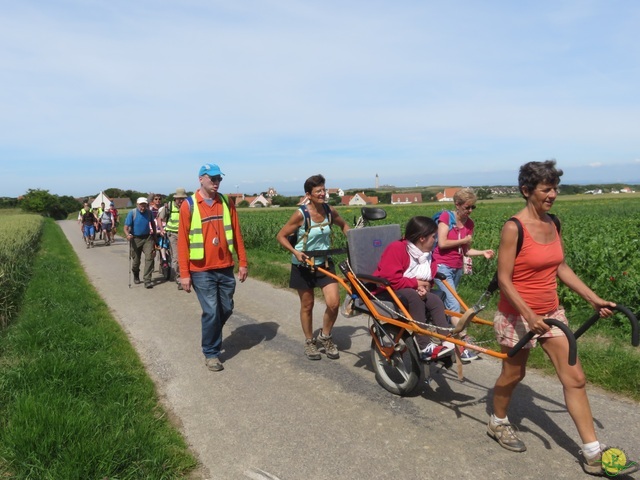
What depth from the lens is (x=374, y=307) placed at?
4625 millimetres

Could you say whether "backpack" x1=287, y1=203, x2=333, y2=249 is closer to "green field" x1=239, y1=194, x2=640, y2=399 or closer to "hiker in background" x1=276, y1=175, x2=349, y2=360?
"hiker in background" x1=276, y1=175, x2=349, y2=360

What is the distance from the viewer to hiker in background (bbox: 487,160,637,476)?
316cm

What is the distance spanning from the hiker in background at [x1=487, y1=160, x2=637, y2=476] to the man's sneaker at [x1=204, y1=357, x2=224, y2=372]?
3.08m

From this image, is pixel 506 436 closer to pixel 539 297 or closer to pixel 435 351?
pixel 435 351

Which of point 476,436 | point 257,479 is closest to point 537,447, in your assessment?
point 476,436

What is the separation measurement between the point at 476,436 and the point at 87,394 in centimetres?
345

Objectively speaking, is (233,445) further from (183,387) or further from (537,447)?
(537,447)

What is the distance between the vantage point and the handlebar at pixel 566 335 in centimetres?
286

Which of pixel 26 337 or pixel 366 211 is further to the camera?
pixel 26 337

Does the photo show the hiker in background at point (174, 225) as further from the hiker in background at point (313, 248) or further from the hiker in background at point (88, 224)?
the hiker in background at point (88, 224)

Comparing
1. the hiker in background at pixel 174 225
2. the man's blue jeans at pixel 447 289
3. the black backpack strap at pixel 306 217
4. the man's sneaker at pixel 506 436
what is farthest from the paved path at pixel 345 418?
the hiker in background at pixel 174 225

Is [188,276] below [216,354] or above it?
above

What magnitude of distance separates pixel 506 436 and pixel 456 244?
2399mm

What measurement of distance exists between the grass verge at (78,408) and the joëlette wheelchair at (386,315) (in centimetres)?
200
